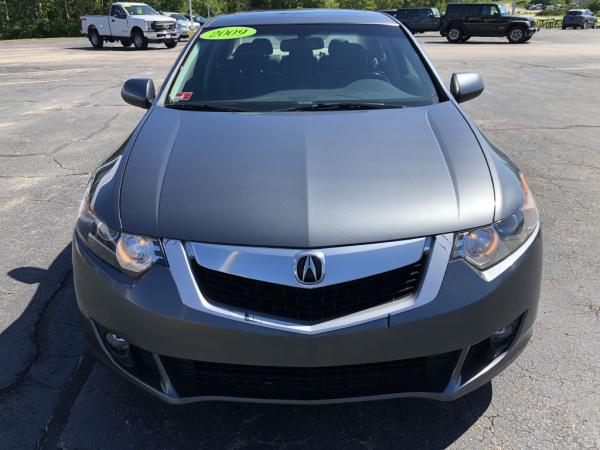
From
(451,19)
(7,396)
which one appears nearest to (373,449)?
(7,396)

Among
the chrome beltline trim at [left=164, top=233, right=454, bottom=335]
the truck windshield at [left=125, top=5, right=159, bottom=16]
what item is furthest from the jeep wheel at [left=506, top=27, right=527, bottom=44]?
the chrome beltline trim at [left=164, top=233, right=454, bottom=335]

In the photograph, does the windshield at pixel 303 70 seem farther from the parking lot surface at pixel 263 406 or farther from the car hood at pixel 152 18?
the car hood at pixel 152 18

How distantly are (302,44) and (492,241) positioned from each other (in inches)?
82.9

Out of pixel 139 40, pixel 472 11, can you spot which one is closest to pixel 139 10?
pixel 139 40

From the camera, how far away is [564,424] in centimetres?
229

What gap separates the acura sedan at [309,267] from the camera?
1881mm

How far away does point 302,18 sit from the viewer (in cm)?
383

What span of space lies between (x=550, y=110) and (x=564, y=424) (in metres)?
7.98

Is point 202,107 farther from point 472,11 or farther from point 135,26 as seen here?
point 472,11

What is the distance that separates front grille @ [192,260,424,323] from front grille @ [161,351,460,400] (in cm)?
23

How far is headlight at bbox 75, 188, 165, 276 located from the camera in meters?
2.01

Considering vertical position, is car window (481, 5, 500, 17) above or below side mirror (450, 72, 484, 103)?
below

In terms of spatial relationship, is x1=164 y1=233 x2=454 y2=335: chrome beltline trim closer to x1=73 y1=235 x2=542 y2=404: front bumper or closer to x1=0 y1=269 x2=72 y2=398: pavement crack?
x1=73 y1=235 x2=542 y2=404: front bumper

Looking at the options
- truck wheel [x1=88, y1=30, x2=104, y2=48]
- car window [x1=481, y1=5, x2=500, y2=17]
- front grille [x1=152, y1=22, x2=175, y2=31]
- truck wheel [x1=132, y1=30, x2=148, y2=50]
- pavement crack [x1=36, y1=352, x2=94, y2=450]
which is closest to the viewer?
pavement crack [x1=36, y1=352, x2=94, y2=450]
